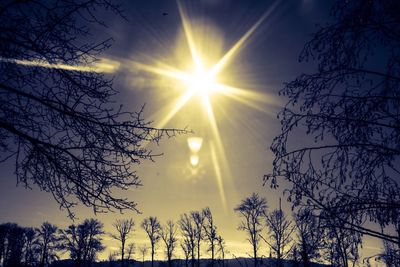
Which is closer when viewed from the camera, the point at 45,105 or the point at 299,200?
the point at 299,200

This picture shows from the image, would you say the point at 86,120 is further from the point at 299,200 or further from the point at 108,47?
the point at 299,200

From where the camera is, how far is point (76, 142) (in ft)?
12.4

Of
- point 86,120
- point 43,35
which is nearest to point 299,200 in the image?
point 86,120

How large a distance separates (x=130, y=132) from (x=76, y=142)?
0.74m

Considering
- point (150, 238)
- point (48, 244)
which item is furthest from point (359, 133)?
point (48, 244)

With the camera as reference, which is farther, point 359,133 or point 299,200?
point 359,133

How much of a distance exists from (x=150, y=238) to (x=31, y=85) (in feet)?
151

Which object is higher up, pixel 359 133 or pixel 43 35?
pixel 43 35

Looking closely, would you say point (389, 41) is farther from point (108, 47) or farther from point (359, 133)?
point (108, 47)

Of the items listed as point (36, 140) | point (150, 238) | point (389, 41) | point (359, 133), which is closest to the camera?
point (389, 41)

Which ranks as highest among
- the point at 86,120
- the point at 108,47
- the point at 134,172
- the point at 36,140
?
the point at 108,47

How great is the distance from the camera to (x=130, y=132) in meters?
3.71

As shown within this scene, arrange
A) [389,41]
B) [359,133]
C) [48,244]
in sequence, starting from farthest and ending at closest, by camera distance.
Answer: [48,244] < [359,133] < [389,41]

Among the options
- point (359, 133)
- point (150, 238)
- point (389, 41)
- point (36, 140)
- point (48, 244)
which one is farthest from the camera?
point (48, 244)
